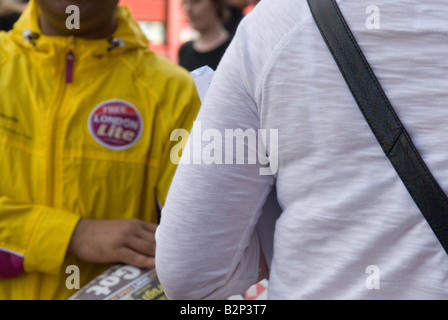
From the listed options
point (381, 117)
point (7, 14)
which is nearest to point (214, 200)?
point (381, 117)

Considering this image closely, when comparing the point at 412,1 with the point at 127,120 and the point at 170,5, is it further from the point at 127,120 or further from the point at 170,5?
the point at 170,5

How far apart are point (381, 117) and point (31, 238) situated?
1.07 meters

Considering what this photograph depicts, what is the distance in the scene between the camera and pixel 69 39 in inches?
62.3

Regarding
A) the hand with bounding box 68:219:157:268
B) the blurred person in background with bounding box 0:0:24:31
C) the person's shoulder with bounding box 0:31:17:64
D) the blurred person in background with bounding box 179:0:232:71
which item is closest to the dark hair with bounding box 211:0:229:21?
the blurred person in background with bounding box 179:0:232:71

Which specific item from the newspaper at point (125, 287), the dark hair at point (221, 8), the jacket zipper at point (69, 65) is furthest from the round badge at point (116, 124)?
the dark hair at point (221, 8)

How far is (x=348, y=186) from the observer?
0.88m

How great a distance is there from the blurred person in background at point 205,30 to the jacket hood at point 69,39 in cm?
218

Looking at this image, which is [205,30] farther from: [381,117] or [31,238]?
[381,117]

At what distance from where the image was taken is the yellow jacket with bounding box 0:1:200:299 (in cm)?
152

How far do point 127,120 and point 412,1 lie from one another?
97 centimetres

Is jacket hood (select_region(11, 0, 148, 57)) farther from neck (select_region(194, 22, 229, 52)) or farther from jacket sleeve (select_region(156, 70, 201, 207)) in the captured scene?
neck (select_region(194, 22, 229, 52))

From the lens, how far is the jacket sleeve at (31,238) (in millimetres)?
1506

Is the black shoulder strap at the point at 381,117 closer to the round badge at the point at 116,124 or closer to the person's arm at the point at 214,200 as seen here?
the person's arm at the point at 214,200

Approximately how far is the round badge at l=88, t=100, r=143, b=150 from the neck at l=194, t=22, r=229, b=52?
7.78 ft
